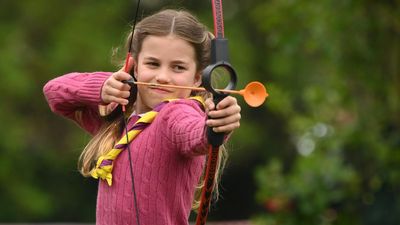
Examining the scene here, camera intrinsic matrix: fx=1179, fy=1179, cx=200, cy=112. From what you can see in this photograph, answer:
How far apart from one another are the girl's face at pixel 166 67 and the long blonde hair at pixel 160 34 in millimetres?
28

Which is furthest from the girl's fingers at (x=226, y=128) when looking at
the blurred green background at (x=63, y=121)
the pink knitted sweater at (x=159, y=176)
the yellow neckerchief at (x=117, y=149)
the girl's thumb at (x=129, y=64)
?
the blurred green background at (x=63, y=121)

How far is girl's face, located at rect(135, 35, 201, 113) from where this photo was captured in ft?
12.9

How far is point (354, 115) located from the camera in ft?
29.7

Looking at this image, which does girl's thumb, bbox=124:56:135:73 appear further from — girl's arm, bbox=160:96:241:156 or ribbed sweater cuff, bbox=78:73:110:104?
girl's arm, bbox=160:96:241:156

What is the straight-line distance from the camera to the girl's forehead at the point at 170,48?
396cm

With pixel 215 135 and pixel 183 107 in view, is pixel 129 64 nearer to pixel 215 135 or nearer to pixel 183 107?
pixel 183 107

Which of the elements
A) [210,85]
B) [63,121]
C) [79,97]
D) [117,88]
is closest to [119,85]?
[117,88]

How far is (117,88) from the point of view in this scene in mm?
3980

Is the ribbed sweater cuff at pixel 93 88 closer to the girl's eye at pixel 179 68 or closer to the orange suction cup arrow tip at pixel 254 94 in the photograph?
the girl's eye at pixel 179 68

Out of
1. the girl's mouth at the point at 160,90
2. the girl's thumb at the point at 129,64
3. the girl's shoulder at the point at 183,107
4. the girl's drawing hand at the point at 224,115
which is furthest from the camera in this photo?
the girl's thumb at the point at 129,64

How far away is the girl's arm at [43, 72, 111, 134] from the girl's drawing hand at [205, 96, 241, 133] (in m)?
0.93

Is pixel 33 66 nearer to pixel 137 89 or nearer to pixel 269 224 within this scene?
pixel 269 224

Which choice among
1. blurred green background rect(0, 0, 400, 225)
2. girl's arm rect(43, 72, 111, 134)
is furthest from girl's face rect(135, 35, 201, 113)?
blurred green background rect(0, 0, 400, 225)

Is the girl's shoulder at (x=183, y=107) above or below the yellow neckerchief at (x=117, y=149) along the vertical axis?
above
